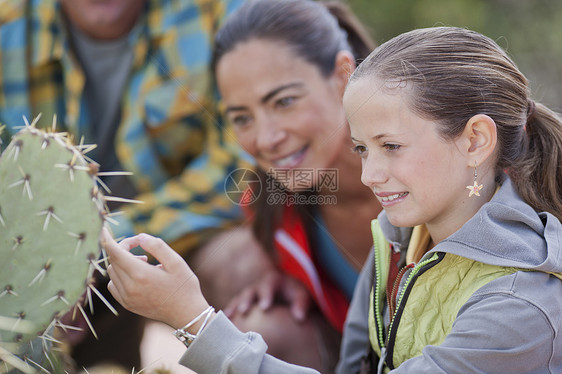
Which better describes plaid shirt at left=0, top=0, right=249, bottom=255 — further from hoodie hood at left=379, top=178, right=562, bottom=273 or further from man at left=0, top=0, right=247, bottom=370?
hoodie hood at left=379, top=178, right=562, bottom=273

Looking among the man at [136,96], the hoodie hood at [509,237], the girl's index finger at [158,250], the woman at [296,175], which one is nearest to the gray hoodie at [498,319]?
the hoodie hood at [509,237]

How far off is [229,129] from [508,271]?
1137 mm

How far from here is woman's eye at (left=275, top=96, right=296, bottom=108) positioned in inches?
61.1

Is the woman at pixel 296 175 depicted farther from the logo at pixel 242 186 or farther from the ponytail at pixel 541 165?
the ponytail at pixel 541 165

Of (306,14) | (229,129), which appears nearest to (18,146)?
(306,14)

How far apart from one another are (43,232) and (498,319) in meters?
0.61

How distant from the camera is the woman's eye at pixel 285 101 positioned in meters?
1.55

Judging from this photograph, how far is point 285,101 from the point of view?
155 centimetres

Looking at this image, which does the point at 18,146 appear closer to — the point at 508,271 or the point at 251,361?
the point at 251,361

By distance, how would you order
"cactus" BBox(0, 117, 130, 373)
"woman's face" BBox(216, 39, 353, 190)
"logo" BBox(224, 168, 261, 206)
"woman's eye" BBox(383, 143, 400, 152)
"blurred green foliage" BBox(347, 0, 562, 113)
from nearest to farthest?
"cactus" BBox(0, 117, 130, 373) → "woman's eye" BBox(383, 143, 400, 152) → "woman's face" BBox(216, 39, 353, 190) → "logo" BBox(224, 168, 261, 206) → "blurred green foliage" BBox(347, 0, 562, 113)

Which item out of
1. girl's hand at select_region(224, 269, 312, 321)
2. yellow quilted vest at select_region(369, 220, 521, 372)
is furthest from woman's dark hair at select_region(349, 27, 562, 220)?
girl's hand at select_region(224, 269, 312, 321)

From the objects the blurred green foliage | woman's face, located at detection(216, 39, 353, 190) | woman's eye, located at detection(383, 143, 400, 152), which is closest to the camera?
woman's eye, located at detection(383, 143, 400, 152)

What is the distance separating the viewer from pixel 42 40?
6.95ft

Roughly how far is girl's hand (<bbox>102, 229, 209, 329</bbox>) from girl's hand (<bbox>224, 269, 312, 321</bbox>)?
64 cm
